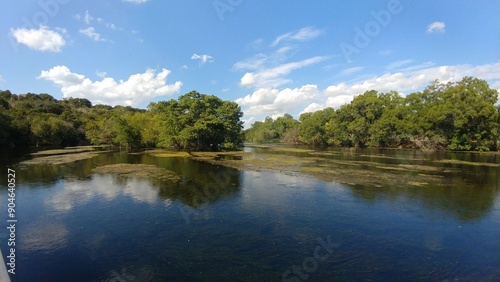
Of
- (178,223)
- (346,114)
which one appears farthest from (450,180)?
(346,114)

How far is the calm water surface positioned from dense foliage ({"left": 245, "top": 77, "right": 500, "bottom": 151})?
50993mm

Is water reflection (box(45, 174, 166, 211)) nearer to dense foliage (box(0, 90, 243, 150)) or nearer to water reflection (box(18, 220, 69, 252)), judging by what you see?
water reflection (box(18, 220, 69, 252))

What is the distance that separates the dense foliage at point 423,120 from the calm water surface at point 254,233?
51.0 meters

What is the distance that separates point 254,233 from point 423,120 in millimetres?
68851

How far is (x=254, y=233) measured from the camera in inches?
427

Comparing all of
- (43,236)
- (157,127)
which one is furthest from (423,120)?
(43,236)

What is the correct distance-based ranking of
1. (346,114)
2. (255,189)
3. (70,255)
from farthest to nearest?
(346,114), (255,189), (70,255)

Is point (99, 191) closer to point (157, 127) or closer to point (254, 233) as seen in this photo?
point (254, 233)

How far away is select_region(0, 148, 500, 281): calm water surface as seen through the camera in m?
8.12

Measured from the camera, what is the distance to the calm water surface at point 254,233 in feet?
26.7

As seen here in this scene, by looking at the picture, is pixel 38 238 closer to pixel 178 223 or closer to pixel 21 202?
pixel 178 223

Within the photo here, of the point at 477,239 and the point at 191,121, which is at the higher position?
the point at 191,121

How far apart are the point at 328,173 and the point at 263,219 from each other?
14953mm

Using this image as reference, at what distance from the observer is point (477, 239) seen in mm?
10656
